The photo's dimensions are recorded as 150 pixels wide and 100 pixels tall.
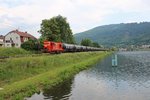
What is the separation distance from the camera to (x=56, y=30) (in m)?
122

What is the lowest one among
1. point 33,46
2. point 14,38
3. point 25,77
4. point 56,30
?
point 25,77

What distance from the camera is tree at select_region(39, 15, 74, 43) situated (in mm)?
119000

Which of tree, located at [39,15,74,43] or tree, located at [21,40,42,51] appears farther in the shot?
tree, located at [39,15,74,43]

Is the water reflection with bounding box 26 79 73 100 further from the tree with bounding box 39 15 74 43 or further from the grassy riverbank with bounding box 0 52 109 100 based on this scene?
the tree with bounding box 39 15 74 43

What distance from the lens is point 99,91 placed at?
29812mm

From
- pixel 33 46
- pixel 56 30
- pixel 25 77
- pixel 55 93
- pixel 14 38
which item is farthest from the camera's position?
pixel 14 38

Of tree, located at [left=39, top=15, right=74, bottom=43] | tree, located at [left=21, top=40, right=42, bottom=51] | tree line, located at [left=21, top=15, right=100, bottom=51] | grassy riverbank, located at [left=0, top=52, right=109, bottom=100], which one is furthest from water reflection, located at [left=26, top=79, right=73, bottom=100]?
tree, located at [left=39, top=15, right=74, bottom=43]

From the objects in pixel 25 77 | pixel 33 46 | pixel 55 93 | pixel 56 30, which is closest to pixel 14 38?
pixel 56 30

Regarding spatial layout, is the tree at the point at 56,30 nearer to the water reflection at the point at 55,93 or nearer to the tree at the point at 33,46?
the tree at the point at 33,46

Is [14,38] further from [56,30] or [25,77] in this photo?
[25,77]

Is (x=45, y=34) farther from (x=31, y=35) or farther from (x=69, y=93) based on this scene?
(x=69, y=93)

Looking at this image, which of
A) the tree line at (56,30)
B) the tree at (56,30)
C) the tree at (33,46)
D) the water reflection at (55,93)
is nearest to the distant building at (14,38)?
the tree line at (56,30)

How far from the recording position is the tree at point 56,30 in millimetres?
119000

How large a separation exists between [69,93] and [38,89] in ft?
11.5
